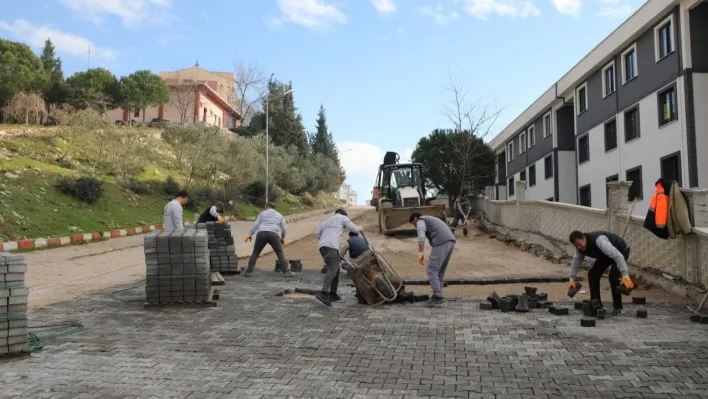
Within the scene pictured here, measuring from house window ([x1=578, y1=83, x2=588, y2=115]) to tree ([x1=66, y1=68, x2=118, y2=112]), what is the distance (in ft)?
112

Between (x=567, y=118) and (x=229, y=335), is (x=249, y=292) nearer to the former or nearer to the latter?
(x=229, y=335)

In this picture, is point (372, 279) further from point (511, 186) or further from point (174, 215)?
point (511, 186)

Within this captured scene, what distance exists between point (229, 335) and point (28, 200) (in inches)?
624

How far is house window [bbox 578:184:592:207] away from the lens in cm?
2536

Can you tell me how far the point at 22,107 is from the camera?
3600 centimetres

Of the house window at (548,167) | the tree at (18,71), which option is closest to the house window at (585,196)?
the house window at (548,167)

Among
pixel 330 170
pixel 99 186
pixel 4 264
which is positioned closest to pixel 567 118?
pixel 99 186

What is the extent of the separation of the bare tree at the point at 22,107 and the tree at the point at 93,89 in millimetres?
3757

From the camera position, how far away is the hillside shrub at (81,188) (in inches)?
829

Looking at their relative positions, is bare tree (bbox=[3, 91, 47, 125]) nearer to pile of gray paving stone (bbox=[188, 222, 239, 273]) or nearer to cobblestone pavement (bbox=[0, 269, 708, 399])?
pile of gray paving stone (bbox=[188, 222, 239, 273])

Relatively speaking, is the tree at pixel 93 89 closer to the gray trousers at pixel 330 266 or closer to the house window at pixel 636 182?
the house window at pixel 636 182

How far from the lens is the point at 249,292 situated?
9.43m

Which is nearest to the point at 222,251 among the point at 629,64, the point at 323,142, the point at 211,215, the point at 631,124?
the point at 211,215

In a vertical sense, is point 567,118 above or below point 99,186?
above
